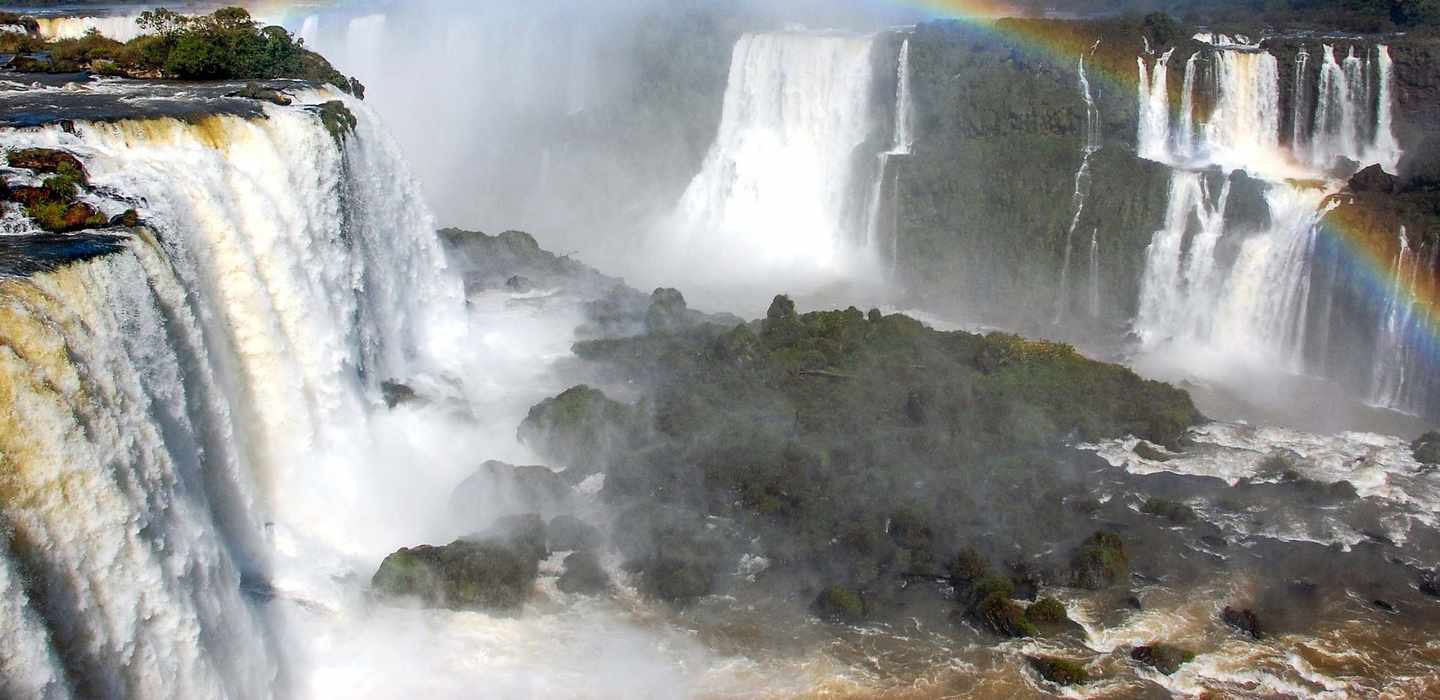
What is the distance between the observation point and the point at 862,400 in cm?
2208

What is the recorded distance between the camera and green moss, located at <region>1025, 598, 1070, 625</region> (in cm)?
1593

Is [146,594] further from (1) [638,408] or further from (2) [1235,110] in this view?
(2) [1235,110]

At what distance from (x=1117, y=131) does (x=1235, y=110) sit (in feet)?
9.90

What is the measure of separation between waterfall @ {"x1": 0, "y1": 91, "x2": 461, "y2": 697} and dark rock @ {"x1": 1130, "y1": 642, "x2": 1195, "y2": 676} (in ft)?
37.0

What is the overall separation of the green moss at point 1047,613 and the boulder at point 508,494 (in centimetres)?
770

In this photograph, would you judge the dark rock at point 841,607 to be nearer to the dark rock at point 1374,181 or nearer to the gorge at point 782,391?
the gorge at point 782,391

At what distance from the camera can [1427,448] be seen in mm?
21109

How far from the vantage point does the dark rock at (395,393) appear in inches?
855

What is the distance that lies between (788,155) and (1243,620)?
23.8m

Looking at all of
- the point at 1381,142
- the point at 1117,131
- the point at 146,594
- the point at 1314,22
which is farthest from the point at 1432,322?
the point at 146,594

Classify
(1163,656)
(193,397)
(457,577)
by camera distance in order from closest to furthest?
A: (193,397) → (1163,656) → (457,577)

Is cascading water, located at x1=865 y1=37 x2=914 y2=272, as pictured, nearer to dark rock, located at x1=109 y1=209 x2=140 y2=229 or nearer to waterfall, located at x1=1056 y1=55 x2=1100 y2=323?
waterfall, located at x1=1056 y1=55 x2=1100 y2=323

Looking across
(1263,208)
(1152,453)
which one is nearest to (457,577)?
(1152,453)

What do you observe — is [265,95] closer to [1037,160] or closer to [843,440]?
[843,440]
